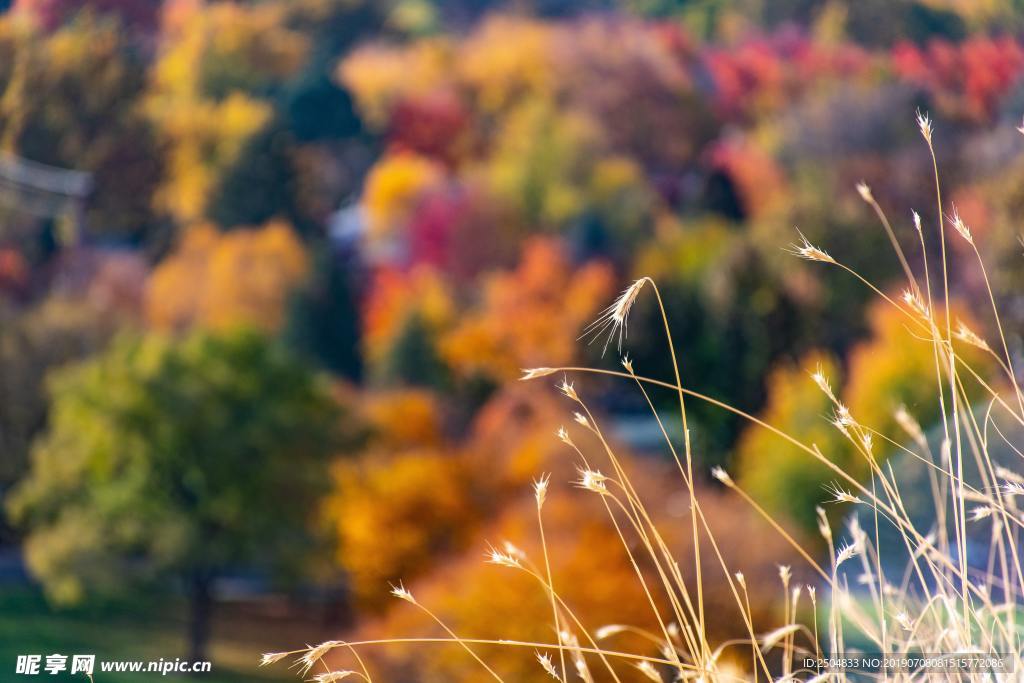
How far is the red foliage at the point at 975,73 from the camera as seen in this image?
9.47 m

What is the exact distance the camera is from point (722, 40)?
11008 millimetres

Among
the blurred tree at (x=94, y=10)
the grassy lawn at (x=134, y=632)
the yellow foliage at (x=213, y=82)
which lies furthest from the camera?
the yellow foliage at (x=213, y=82)

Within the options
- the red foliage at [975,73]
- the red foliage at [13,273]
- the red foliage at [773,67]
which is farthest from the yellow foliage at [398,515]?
the red foliage at [975,73]

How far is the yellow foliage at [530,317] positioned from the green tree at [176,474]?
4.05ft

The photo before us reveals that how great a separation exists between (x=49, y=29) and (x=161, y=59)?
1.37 metres

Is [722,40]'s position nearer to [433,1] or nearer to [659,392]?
[433,1]

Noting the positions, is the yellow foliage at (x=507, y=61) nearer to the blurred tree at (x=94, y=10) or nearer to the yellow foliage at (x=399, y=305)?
the yellow foliage at (x=399, y=305)

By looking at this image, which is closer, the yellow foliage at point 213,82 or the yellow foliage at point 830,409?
the yellow foliage at point 830,409

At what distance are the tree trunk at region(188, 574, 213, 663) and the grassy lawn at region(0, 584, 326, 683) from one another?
0.26 ft

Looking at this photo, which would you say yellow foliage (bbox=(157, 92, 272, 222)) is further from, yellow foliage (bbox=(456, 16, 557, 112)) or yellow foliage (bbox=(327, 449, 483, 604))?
yellow foliage (bbox=(327, 449, 483, 604))

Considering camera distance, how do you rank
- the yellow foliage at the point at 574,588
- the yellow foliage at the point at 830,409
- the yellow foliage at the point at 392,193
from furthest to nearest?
the yellow foliage at the point at 392,193, the yellow foliage at the point at 830,409, the yellow foliage at the point at 574,588

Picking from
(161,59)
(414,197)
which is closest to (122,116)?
(161,59)

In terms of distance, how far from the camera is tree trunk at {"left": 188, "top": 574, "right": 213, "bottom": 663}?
8.81 m

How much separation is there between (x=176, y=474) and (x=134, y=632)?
1.14 meters
